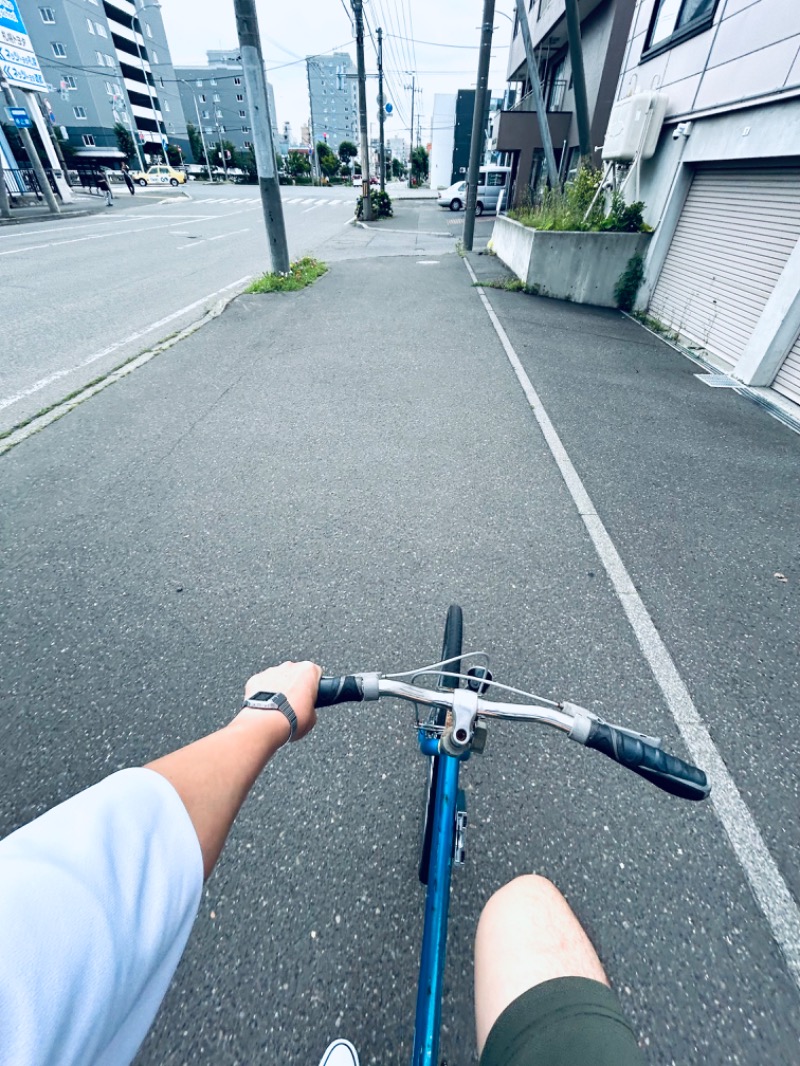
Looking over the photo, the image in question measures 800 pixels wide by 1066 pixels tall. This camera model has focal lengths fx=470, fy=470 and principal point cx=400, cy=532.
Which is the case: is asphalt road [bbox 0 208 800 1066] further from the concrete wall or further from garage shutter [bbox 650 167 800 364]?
the concrete wall

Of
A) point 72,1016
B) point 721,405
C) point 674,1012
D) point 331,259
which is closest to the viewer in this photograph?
point 72,1016

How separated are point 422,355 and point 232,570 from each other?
4.63 m

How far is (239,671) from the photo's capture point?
7.72 ft

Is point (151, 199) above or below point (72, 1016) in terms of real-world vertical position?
below

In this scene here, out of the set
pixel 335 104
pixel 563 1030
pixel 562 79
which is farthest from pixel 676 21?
pixel 335 104

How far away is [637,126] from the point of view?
798 cm

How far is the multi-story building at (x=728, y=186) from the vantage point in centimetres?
548

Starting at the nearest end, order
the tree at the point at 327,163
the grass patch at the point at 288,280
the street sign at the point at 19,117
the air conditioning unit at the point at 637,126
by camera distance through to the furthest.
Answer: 1. the air conditioning unit at the point at 637,126
2. the grass patch at the point at 288,280
3. the street sign at the point at 19,117
4. the tree at the point at 327,163

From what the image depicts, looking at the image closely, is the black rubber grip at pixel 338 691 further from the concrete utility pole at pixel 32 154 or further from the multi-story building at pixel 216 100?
the multi-story building at pixel 216 100

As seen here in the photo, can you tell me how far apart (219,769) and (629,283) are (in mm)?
10402

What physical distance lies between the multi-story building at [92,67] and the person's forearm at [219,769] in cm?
6529

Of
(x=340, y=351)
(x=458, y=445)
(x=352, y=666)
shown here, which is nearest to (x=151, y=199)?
(x=340, y=351)

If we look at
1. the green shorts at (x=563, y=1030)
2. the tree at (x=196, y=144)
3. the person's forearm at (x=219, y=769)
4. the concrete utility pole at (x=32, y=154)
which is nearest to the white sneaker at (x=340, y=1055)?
the green shorts at (x=563, y=1030)

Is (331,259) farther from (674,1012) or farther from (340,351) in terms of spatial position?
(674,1012)
